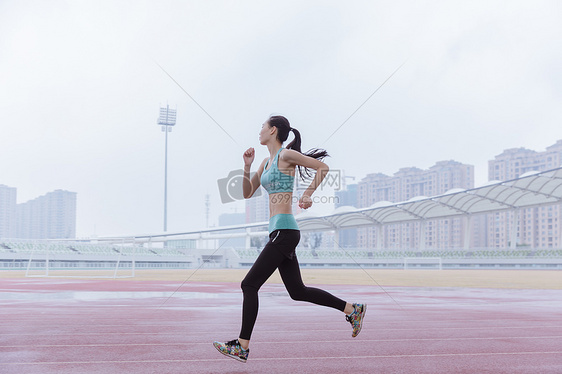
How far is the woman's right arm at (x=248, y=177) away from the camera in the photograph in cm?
497

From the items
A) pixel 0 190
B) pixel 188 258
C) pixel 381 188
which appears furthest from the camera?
pixel 0 190

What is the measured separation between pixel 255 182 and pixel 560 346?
3567mm

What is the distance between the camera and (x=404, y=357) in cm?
513

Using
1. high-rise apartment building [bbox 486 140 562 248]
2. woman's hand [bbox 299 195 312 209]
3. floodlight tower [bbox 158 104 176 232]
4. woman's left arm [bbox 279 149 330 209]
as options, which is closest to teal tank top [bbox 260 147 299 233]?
woman's left arm [bbox 279 149 330 209]

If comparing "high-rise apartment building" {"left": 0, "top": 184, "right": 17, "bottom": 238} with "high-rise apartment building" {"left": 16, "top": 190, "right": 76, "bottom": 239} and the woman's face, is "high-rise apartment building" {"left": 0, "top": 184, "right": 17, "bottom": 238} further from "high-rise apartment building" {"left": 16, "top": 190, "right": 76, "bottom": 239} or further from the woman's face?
the woman's face

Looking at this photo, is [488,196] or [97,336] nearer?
[97,336]

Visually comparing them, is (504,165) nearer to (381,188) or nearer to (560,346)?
(381,188)

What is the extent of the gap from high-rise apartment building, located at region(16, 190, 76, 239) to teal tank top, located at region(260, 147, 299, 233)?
18072 centimetres

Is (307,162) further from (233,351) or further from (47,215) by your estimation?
(47,215)

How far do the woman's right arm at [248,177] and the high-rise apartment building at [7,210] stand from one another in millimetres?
182523

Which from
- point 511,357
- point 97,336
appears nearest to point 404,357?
point 511,357

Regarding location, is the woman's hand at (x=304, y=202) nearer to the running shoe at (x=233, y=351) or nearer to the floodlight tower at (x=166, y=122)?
the running shoe at (x=233, y=351)

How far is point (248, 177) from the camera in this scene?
5109mm

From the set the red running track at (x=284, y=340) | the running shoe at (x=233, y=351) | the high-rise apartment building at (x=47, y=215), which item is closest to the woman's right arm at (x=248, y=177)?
the running shoe at (x=233, y=351)
